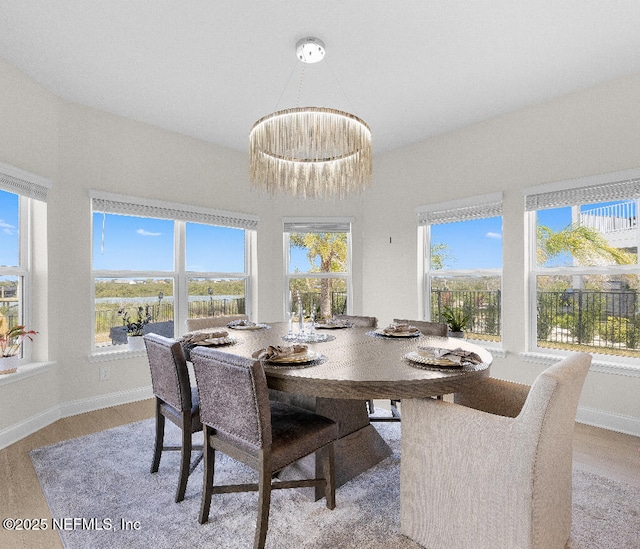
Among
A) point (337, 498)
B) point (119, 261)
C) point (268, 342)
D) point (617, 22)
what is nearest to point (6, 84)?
point (119, 261)

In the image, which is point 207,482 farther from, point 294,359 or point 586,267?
point 586,267

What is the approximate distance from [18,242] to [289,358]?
2645 mm

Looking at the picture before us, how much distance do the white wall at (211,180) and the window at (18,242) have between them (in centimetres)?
10

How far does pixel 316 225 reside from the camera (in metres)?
4.68

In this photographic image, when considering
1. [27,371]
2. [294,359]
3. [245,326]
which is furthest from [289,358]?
[27,371]

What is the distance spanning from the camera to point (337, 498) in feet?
6.56

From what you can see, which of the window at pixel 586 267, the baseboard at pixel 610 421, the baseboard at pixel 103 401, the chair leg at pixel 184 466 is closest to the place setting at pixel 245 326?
the chair leg at pixel 184 466

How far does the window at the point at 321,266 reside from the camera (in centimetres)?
473

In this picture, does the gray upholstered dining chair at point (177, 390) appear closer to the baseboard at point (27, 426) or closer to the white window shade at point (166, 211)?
the baseboard at point (27, 426)

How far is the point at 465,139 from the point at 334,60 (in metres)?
1.78

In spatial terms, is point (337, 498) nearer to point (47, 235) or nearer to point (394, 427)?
point (394, 427)

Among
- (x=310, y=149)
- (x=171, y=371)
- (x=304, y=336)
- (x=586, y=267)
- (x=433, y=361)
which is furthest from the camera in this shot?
(x=586, y=267)

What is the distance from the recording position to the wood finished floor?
1.77m

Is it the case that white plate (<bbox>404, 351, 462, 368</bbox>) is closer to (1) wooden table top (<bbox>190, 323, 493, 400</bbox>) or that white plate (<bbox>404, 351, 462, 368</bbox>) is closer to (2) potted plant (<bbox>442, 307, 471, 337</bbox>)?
(1) wooden table top (<bbox>190, 323, 493, 400</bbox>)
